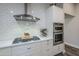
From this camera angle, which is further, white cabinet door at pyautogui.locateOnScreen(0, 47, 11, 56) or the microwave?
the microwave

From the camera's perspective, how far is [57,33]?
6.80ft

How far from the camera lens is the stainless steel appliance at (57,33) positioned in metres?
1.96

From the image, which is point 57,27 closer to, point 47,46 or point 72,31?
point 72,31

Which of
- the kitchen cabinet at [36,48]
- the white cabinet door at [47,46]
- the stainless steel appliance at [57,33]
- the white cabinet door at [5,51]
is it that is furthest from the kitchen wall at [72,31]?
the white cabinet door at [5,51]

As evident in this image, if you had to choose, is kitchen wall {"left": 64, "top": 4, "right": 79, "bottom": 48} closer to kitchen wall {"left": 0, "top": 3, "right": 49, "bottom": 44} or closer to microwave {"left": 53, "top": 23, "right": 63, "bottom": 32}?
microwave {"left": 53, "top": 23, "right": 63, "bottom": 32}

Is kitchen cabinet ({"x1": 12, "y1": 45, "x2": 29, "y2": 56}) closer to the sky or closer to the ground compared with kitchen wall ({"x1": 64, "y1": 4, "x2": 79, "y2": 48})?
closer to the ground

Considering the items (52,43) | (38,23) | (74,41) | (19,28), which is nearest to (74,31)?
(74,41)

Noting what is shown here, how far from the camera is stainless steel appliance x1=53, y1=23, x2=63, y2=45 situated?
1.96 m

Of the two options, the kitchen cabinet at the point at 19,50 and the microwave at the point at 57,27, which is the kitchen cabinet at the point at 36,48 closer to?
the kitchen cabinet at the point at 19,50

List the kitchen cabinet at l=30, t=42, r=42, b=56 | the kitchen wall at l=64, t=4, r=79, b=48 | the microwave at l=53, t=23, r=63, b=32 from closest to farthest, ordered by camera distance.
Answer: the kitchen cabinet at l=30, t=42, r=42, b=56, the kitchen wall at l=64, t=4, r=79, b=48, the microwave at l=53, t=23, r=63, b=32

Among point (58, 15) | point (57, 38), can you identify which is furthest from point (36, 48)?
point (58, 15)

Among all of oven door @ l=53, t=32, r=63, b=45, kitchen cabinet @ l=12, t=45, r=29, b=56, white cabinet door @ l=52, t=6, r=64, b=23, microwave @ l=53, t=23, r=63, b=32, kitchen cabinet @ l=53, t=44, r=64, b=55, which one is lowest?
kitchen cabinet @ l=53, t=44, r=64, b=55

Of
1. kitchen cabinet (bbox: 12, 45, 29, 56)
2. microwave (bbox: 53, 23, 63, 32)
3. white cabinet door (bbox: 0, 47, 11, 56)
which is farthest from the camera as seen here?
microwave (bbox: 53, 23, 63, 32)

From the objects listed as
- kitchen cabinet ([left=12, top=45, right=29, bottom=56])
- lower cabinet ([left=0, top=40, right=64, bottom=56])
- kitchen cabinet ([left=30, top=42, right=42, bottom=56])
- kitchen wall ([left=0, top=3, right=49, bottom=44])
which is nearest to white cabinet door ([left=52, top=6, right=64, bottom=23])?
kitchen wall ([left=0, top=3, right=49, bottom=44])
